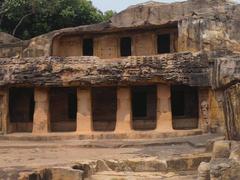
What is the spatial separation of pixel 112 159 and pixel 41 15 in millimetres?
19448

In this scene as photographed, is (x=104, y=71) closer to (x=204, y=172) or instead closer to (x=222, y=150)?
(x=222, y=150)

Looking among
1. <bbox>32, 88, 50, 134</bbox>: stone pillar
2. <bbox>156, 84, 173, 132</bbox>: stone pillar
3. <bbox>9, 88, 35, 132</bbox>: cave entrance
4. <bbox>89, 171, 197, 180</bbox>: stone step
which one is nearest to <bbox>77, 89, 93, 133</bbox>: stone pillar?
<bbox>32, 88, 50, 134</bbox>: stone pillar

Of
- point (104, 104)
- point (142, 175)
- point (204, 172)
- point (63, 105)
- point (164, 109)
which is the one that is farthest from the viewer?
point (63, 105)

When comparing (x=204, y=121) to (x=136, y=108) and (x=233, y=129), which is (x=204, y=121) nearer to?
(x=136, y=108)

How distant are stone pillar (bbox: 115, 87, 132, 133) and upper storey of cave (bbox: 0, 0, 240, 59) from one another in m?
3.60

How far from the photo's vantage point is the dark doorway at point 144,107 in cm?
2023

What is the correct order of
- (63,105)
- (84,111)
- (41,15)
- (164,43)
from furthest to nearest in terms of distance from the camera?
(41,15) < (164,43) < (63,105) < (84,111)

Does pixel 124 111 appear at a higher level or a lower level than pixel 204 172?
higher

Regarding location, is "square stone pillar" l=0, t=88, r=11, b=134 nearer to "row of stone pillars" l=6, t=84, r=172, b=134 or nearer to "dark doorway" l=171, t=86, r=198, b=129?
"row of stone pillars" l=6, t=84, r=172, b=134

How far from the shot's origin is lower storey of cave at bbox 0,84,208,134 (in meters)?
18.1

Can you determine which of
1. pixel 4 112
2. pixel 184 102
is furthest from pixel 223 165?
pixel 184 102

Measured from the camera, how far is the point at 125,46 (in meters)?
22.5

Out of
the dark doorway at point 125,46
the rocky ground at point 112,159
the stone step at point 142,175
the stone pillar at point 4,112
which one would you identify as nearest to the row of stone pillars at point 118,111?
the stone pillar at point 4,112

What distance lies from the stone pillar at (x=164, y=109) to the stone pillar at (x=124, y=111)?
48.1 inches
